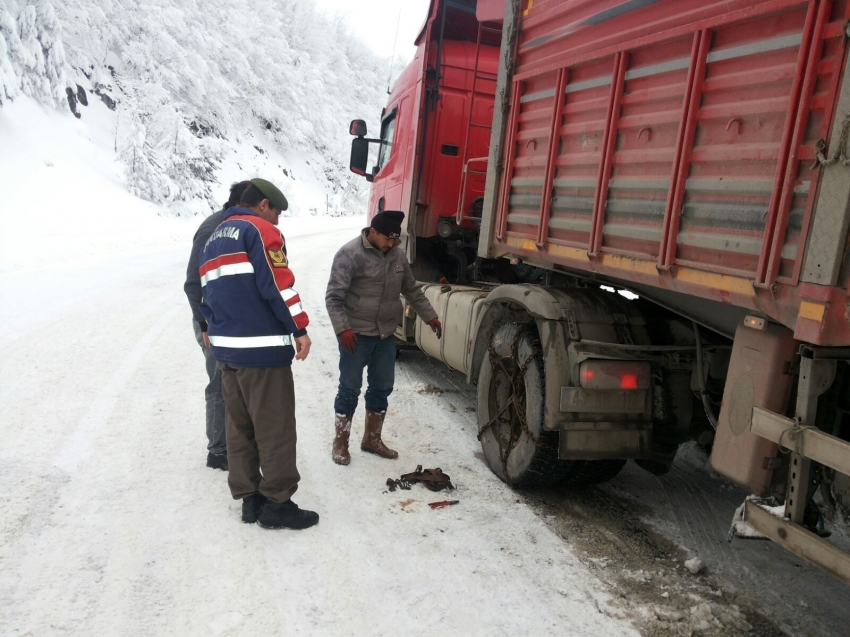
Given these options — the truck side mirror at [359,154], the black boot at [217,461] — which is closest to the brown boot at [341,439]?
the black boot at [217,461]

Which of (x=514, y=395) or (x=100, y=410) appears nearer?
(x=514, y=395)

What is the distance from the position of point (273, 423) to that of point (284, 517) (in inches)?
19.0

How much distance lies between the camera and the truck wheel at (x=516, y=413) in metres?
3.57

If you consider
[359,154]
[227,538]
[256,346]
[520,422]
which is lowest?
[227,538]

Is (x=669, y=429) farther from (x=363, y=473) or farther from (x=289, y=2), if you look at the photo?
(x=289, y=2)

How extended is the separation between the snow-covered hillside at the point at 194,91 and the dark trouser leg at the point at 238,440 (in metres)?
19.3

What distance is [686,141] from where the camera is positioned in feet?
8.43

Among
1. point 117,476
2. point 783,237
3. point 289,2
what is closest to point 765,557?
point 783,237

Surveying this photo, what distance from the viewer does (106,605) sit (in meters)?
2.49

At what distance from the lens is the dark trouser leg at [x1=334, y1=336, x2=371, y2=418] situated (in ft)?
13.6

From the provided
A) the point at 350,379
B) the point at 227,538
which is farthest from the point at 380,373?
the point at 227,538

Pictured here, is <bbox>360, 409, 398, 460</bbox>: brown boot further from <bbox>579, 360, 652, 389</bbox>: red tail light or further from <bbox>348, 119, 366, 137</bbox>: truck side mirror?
<bbox>348, 119, 366, 137</bbox>: truck side mirror

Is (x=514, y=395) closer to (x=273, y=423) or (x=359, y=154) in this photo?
(x=273, y=423)

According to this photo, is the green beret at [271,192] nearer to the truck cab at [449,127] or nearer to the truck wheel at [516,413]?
the truck wheel at [516,413]
